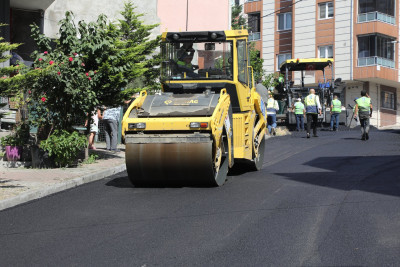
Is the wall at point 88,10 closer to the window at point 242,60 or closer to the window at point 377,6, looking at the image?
the window at point 242,60

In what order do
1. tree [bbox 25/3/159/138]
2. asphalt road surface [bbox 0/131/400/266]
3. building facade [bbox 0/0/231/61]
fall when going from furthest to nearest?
building facade [bbox 0/0/231/61] < tree [bbox 25/3/159/138] < asphalt road surface [bbox 0/131/400/266]

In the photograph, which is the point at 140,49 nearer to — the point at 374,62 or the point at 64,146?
the point at 64,146

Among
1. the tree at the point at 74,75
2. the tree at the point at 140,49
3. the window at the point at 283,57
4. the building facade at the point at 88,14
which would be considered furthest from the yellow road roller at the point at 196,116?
the window at the point at 283,57

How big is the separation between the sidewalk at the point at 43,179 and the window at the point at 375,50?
1232 inches

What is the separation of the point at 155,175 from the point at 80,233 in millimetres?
3379

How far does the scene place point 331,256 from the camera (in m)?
5.86

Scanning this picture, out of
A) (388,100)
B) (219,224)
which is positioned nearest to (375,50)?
(388,100)

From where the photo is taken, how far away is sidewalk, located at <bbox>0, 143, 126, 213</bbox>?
959 cm

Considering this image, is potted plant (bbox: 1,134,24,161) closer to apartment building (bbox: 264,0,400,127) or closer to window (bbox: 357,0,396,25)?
apartment building (bbox: 264,0,400,127)


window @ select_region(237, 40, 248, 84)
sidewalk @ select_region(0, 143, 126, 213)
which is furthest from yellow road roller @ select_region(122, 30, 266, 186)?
sidewalk @ select_region(0, 143, 126, 213)

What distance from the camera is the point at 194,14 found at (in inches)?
1394

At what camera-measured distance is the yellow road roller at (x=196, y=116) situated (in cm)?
1012

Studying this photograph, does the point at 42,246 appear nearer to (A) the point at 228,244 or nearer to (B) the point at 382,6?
(A) the point at 228,244

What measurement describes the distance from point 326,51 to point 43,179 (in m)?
36.8
